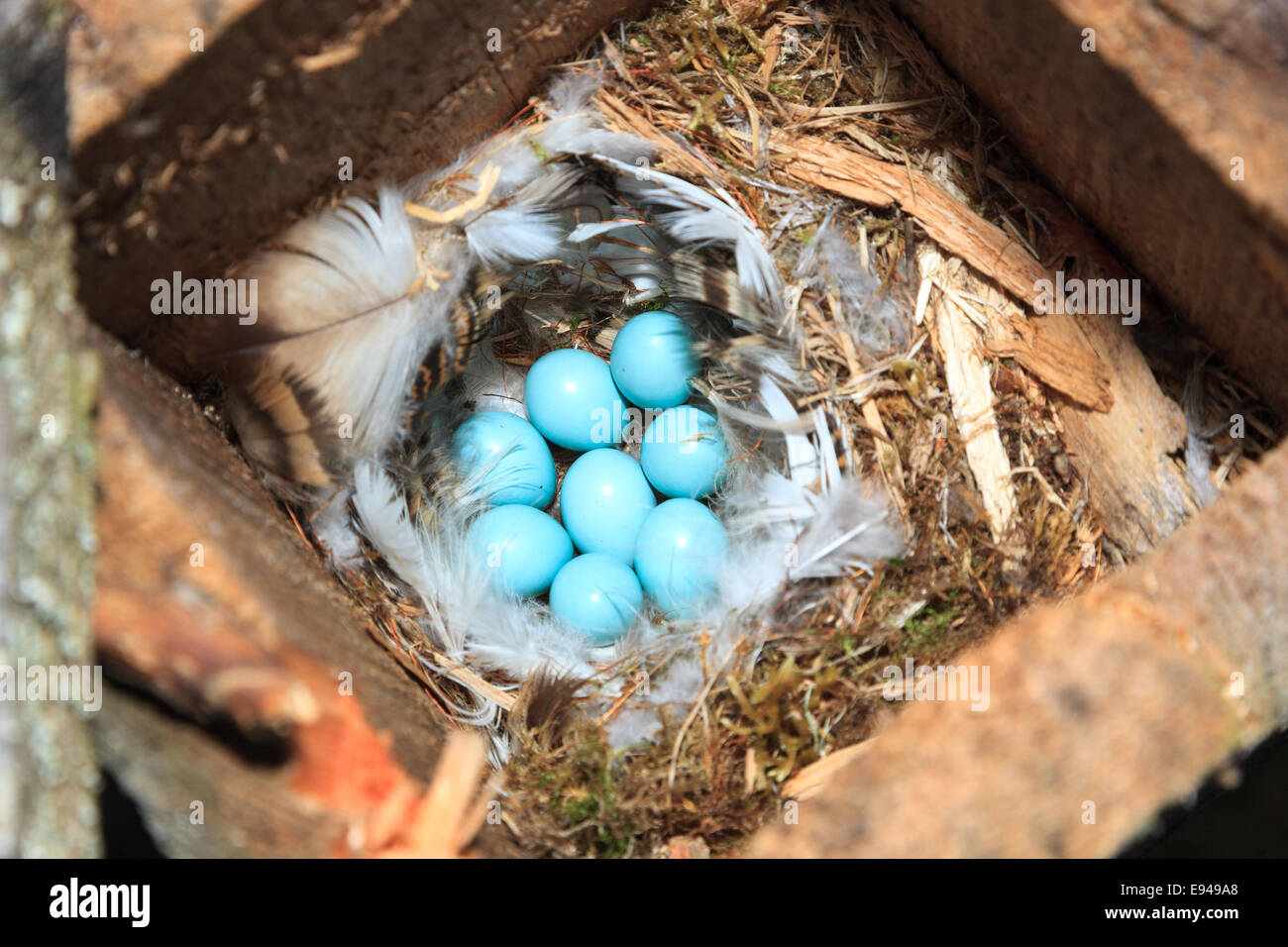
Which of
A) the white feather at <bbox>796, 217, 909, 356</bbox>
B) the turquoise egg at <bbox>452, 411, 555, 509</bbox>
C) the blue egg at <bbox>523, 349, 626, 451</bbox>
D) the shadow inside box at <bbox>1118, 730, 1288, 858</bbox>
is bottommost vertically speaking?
the shadow inside box at <bbox>1118, 730, 1288, 858</bbox>

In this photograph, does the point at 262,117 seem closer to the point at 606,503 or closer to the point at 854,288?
the point at 606,503

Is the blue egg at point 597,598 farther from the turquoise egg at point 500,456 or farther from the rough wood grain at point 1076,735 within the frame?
the rough wood grain at point 1076,735

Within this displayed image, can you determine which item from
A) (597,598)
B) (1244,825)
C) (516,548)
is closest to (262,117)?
(516,548)

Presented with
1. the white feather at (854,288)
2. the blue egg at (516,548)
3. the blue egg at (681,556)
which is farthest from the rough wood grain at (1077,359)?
the blue egg at (516,548)

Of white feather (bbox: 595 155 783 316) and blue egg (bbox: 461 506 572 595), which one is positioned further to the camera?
blue egg (bbox: 461 506 572 595)

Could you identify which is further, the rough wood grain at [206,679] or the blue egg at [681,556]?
the blue egg at [681,556]

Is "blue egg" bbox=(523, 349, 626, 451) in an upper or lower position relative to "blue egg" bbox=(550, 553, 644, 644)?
upper

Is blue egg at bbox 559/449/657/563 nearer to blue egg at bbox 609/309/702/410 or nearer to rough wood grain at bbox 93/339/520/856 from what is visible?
blue egg at bbox 609/309/702/410

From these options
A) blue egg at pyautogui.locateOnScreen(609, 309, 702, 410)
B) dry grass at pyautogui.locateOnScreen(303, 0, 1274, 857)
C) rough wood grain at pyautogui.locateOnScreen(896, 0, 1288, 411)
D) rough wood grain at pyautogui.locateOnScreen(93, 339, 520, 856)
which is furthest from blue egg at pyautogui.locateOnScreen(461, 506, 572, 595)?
rough wood grain at pyautogui.locateOnScreen(896, 0, 1288, 411)
